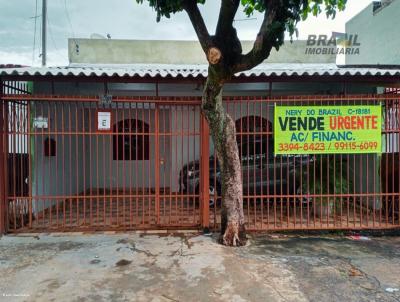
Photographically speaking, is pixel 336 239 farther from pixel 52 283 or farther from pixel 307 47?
pixel 307 47

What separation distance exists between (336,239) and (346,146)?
4.88 ft

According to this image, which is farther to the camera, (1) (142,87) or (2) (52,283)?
(1) (142,87)

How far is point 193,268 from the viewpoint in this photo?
4.19m

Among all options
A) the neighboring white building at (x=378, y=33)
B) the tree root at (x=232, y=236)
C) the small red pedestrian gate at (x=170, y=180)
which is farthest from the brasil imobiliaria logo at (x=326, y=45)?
the tree root at (x=232, y=236)

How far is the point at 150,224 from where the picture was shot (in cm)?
608

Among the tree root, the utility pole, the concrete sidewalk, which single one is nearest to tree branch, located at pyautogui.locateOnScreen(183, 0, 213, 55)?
the tree root

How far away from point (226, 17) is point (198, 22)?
0.41 m

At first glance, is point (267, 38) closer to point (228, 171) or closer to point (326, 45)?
point (228, 171)

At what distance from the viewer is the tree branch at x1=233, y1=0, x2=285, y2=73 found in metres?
3.99

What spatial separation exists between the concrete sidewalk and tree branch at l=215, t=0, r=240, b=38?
9.41 ft

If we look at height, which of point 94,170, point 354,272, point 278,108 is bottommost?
point 354,272

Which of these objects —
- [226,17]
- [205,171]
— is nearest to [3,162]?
[205,171]

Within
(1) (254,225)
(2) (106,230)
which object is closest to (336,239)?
(1) (254,225)

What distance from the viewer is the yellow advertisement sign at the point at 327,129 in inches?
221
